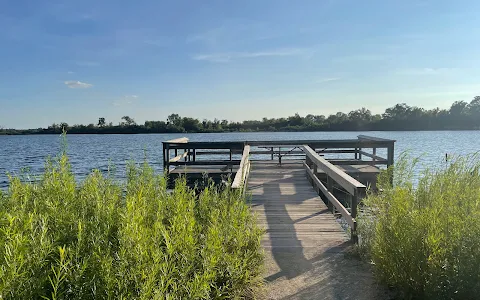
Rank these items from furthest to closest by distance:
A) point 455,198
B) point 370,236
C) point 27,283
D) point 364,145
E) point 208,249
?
point 364,145 → point 370,236 → point 455,198 → point 208,249 → point 27,283

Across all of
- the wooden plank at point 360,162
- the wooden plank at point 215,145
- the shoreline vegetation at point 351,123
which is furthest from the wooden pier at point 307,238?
the shoreline vegetation at point 351,123

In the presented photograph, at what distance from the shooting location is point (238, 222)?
331 centimetres

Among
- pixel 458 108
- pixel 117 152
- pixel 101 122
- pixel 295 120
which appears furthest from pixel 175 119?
pixel 458 108

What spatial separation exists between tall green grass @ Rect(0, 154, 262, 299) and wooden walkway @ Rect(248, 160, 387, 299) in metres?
0.55

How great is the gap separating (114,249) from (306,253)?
2810 millimetres

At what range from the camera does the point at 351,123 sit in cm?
5897

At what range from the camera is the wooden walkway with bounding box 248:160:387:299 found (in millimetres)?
3402

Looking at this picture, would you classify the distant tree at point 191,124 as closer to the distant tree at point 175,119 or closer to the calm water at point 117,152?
the distant tree at point 175,119

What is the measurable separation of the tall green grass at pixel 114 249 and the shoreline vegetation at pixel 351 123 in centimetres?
5873

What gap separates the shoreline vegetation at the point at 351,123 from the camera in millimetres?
59906

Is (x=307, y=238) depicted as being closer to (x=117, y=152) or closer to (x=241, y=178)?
(x=241, y=178)

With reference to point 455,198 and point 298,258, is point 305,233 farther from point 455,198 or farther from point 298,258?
point 455,198

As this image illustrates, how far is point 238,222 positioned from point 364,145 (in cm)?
931

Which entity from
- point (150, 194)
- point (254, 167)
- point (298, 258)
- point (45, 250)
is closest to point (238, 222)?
point (150, 194)
